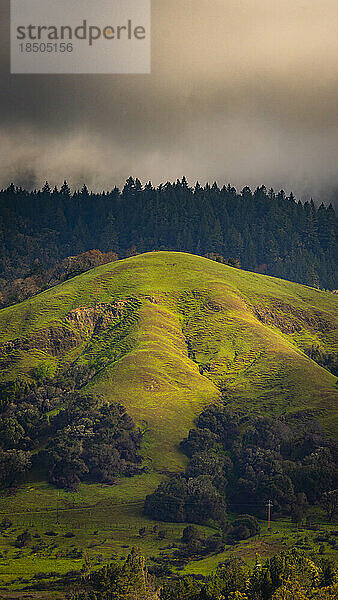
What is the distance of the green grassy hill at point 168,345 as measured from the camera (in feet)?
395

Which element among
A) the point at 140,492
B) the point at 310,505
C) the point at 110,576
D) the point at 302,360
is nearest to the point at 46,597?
the point at 110,576

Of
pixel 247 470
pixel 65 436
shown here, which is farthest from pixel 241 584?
pixel 65 436

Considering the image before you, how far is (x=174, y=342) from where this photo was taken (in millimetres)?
146500

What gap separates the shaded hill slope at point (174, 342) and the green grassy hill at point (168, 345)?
0.74ft

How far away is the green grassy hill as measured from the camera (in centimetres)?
12044

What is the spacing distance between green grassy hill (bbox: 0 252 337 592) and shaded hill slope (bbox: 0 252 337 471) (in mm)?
226

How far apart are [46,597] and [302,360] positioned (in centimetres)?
7604

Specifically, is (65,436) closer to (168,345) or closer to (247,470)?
(247,470)

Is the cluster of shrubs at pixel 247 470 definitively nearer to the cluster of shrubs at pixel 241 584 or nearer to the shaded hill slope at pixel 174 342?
the shaded hill slope at pixel 174 342

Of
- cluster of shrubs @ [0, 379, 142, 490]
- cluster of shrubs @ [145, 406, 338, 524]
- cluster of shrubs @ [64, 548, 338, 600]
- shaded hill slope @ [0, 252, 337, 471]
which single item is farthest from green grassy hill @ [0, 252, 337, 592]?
cluster of shrubs @ [64, 548, 338, 600]

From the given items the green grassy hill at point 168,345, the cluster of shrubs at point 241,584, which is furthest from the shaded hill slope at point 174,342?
the cluster of shrubs at point 241,584

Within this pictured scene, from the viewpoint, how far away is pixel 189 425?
122m

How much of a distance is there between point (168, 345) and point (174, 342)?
3.47 metres

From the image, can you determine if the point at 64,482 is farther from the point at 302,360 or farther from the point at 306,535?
the point at 302,360
